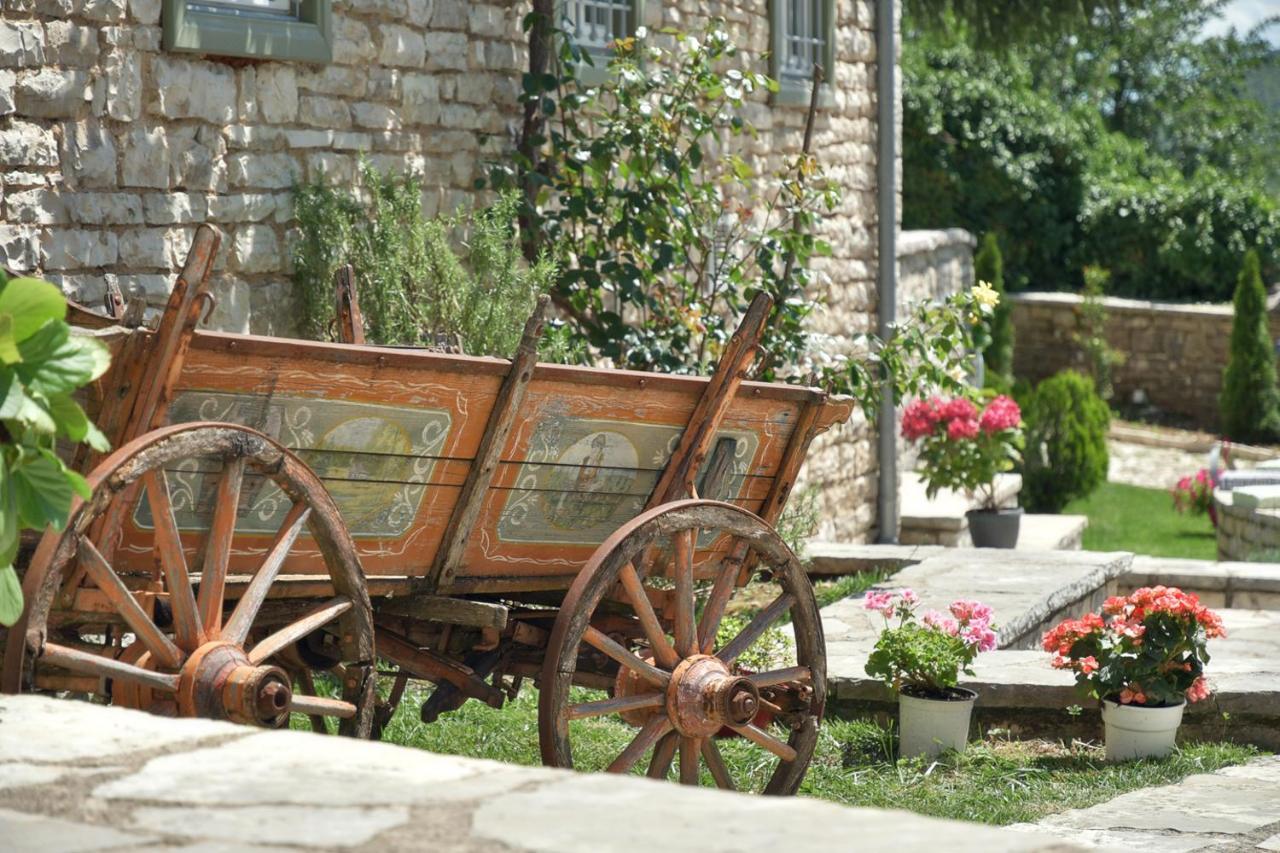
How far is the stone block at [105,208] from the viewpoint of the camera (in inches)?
212

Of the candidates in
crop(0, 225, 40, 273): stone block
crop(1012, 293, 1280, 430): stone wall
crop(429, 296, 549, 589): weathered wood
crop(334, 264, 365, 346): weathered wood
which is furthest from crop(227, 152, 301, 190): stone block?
crop(1012, 293, 1280, 430): stone wall

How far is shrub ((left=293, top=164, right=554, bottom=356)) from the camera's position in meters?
6.21

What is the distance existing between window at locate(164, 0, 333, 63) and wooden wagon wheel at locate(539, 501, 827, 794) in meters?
2.45

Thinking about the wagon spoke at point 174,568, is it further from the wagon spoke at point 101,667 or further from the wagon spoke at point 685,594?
the wagon spoke at point 685,594

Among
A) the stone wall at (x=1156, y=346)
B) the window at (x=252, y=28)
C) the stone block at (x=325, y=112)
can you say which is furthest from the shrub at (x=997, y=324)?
the window at (x=252, y=28)

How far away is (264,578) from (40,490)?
0.81 m

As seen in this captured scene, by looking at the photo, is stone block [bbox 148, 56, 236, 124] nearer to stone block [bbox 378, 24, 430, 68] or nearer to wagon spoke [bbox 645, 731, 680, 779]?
stone block [bbox 378, 24, 430, 68]

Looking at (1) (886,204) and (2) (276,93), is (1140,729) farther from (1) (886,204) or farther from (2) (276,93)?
(1) (886,204)

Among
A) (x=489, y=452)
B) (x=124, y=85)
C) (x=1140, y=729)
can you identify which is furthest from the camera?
A: (x=1140, y=729)

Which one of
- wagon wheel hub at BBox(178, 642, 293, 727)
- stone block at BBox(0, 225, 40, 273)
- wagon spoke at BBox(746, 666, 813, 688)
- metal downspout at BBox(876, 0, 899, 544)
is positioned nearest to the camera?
wagon wheel hub at BBox(178, 642, 293, 727)

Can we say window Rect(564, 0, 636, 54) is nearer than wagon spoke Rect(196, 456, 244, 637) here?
No

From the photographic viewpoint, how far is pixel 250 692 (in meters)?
3.46

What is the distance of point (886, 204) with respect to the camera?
1086 cm

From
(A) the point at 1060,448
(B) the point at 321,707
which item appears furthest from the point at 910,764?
(A) the point at 1060,448
